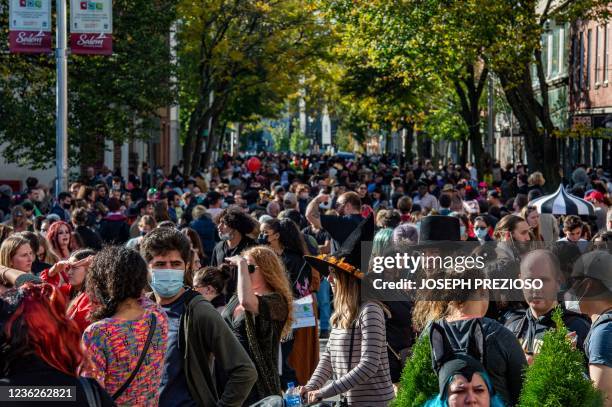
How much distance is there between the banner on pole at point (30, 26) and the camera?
21.0 metres

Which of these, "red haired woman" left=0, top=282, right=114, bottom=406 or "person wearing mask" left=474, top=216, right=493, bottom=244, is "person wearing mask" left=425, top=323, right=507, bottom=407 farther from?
"person wearing mask" left=474, top=216, right=493, bottom=244

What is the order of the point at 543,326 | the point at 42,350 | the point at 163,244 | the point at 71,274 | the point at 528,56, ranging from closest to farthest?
the point at 42,350 → the point at 163,244 → the point at 543,326 → the point at 71,274 → the point at 528,56

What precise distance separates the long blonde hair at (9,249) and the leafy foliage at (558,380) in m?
4.96

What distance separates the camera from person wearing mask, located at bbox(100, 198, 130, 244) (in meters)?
15.7

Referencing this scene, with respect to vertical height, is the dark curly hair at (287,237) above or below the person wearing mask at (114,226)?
above

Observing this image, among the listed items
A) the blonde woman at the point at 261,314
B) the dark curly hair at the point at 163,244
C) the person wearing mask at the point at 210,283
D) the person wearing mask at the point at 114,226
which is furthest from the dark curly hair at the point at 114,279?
the person wearing mask at the point at 114,226

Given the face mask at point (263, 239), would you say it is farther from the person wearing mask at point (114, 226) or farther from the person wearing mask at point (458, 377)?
the person wearing mask at point (458, 377)

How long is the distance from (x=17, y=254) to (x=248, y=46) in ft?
113

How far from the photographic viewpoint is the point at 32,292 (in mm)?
4449

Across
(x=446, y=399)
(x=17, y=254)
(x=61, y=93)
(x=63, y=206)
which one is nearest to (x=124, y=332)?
(x=446, y=399)

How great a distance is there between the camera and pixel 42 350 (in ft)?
13.9

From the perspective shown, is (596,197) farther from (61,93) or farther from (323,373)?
(323,373)

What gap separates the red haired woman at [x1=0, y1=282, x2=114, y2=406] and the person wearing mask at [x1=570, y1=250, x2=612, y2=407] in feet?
7.16

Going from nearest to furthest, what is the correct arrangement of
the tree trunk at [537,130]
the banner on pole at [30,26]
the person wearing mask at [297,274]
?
the person wearing mask at [297,274], the banner on pole at [30,26], the tree trunk at [537,130]
